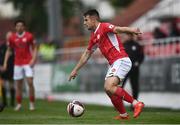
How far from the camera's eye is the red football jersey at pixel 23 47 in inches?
824

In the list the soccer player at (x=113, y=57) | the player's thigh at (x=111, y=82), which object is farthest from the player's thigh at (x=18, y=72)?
the player's thigh at (x=111, y=82)

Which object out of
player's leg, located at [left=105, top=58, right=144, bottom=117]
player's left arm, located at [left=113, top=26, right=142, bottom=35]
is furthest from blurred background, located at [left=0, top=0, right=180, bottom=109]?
player's left arm, located at [left=113, top=26, right=142, bottom=35]

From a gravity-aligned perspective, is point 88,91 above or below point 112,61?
below

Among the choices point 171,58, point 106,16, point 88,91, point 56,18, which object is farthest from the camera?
point 106,16

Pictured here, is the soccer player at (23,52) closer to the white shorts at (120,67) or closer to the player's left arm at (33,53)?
the player's left arm at (33,53)

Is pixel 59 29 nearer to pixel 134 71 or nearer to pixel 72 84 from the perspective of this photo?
pixel 72 84

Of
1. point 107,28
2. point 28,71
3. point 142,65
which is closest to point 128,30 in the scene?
point 107,28

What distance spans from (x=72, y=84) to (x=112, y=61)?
47.6 feet

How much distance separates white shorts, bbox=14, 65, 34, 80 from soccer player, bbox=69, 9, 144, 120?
503 centimetres

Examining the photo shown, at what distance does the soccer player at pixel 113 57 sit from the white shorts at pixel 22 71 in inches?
198

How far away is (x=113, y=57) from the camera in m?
15.7

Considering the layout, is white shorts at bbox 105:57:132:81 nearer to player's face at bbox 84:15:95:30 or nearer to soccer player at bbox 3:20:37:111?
player's face at bbox 84:15:95:30

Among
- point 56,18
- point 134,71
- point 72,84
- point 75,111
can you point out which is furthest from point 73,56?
point 75,111

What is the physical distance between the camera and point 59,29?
116 feet
